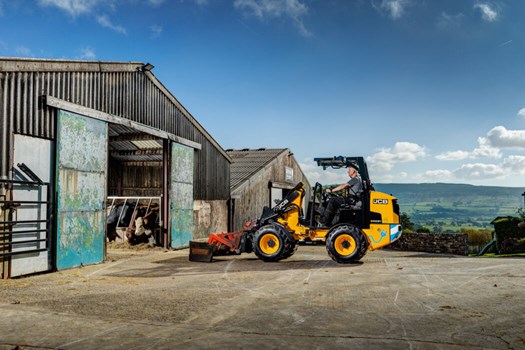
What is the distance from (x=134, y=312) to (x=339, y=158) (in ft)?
25.2

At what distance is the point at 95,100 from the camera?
42.9ft

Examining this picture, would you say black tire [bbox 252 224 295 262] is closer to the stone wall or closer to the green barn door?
the green barn door

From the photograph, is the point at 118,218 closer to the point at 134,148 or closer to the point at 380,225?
the point at 134,148

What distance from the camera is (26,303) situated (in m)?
7.32

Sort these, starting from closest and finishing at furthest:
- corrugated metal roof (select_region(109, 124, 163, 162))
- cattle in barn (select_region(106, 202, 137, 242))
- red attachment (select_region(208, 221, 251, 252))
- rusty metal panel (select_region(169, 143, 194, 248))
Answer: red attachment (select_region(208, 221, 251, 252)) → rusty metal panel (select_region(169, 143, 194, 248)) → corrugated metal roof (select_region(109, 124, 163, 162)) → cattle in barn (select_region(106, 202, 137, 242))

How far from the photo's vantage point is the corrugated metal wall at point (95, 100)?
1019cm

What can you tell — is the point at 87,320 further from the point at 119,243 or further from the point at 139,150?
the point at 139,150

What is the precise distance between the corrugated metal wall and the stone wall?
36.8 feet

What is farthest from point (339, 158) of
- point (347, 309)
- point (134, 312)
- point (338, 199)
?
point (134, 312)

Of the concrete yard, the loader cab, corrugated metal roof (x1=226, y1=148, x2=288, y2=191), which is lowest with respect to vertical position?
the concrete yard

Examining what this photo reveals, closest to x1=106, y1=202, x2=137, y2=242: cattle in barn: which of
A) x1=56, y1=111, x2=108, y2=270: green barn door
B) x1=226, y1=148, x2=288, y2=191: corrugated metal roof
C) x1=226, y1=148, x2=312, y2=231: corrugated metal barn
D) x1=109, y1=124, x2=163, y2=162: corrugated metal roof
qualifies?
x1=109, y1=124, x2=163, y2=162: corrugated metal roof

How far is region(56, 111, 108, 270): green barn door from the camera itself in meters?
11.6

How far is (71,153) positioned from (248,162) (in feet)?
54.0

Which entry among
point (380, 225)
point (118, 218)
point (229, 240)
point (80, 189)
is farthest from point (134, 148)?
point (380, 225)
